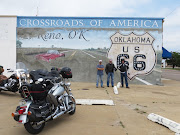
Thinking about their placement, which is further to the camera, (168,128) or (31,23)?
(31,23)

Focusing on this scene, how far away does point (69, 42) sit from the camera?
1239cm

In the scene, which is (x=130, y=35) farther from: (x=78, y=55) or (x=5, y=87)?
(x=5, y=87)

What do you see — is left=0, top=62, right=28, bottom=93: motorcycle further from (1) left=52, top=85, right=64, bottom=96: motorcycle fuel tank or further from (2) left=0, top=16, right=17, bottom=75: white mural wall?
(2) left=0, top=16, right=17, bottom=75: white mural wall

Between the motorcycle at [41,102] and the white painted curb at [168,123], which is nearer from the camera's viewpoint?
the motorcycle at [41,102]

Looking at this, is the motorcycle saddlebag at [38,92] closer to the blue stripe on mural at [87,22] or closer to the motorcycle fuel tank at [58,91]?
the motorcycle fuel tank at [58,91]

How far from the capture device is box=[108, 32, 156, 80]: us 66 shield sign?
1195 cm

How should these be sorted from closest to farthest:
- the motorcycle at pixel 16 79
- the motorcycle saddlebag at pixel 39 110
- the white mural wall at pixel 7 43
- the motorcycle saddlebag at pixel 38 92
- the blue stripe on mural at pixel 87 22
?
the motorcycle saddlebag at pixel 39 110
the motorcycle saddlebag at pixel 38 92
the motorcycle at pixel 16 79
the blue stripe on mural at pixel 87 22
the white mural wall at pixel 7 43

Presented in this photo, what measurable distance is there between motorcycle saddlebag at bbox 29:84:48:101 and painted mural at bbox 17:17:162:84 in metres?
8.37

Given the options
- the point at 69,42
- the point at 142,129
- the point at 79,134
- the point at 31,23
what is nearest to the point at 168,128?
the point at 142,129

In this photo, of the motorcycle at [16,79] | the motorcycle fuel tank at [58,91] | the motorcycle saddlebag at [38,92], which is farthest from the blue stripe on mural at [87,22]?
the motorcycle saddlebag at [38,92]

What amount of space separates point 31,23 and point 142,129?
1098 cm

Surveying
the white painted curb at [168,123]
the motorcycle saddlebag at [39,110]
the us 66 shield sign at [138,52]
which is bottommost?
the white painted curb at [168,123]

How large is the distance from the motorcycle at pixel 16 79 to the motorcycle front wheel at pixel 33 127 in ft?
10.9

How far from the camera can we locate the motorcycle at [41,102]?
11.8ft
